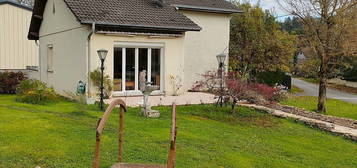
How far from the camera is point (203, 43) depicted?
73.0ft

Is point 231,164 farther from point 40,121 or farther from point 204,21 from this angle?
point 204,21

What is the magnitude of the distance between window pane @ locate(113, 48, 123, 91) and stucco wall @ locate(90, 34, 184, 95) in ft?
0.90

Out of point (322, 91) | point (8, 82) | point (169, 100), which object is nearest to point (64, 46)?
point (8, 82)

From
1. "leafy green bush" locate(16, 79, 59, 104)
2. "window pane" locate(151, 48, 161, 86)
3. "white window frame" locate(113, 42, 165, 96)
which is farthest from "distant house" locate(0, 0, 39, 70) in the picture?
"window pane" locate(151, 48, 161, 86)

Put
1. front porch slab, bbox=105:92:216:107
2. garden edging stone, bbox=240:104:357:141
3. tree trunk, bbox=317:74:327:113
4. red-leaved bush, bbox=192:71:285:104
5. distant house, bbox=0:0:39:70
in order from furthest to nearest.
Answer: distant house, bbox=0:0:39:70 < tree trunk, bbox=317:74:327:113 < front porch slab, bbox=105:92:216:107 < red-leaved bush, bbox=192:71:285:104 < garden edging stone, bbox=240:104:357:141

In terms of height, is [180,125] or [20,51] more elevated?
[20,51]

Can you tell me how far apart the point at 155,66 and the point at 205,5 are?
6106 millimetres

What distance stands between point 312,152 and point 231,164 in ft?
10.5

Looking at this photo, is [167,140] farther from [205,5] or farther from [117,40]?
[205,5]

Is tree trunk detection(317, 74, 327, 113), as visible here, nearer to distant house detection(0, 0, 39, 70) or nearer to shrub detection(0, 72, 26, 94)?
shrub detection(0, 72, 26, 94)

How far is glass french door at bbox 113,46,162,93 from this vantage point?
16812 mm

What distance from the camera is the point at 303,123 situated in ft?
45.1

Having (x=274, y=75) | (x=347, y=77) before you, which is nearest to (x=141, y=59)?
(x=274, y=75)

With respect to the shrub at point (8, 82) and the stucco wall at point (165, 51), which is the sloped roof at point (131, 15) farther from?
the shrub at point (8, 82)
